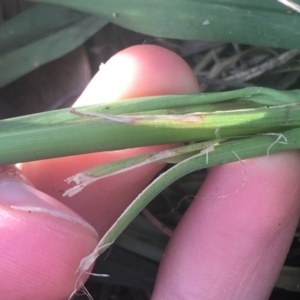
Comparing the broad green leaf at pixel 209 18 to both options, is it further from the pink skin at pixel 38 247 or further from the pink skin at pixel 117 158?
the pink skin at pixel 38 247

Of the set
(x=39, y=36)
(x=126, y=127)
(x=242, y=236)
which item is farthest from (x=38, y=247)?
(x=39, y=36)

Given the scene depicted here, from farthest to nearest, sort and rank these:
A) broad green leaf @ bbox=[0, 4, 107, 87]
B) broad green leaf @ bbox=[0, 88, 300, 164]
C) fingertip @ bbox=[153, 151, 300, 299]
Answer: broad green leaf @ bbox=[0, 4, 107, 87], fingertip @ bbox=[153, 151, 300, 299], broad green leaf @ bbox=[0, 88, 300, 164]

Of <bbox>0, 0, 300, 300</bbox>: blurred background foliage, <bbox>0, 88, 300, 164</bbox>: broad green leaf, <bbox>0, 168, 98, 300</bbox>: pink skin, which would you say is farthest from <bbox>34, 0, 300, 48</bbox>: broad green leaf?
<bbox>0, 168, 98, 300</bbox>: pink skin

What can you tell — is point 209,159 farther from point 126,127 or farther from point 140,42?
point 140,42

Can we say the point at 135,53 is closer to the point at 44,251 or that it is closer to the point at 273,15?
the point at 273,15

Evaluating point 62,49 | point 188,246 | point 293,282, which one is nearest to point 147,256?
point 188,246

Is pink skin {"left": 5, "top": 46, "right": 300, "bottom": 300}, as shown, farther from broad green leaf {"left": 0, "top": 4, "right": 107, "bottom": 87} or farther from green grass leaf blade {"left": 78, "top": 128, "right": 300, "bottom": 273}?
broad green leaf {"left": 0, "top": 4, "right": 107, "bottom": 87}
